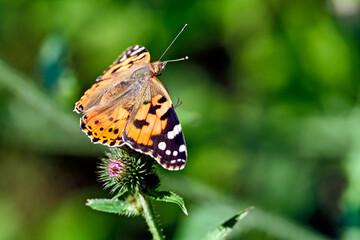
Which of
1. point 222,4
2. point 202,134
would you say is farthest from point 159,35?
point 202,134

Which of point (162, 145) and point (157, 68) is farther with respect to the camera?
point (157, 68)

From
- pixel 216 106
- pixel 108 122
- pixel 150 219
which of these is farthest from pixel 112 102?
pixel 216 106

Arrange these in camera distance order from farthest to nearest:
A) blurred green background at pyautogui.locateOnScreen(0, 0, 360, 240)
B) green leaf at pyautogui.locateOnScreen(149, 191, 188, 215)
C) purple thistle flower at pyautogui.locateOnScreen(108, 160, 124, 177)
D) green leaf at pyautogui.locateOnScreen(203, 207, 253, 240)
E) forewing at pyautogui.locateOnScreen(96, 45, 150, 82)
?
1. blurred green background at pyautogui.locateOnScreen(0, 0, 360, 240)
2. forewing at pyautogui.locateOnScreen(96, 45, 150, 82)
3. purple thistle flower at pyautogui.locateOnScreen(108, 160, 124, 177)
4. green leaf at pyautogui.locateOnScreen(203, 207, 253, 240)
5. green leaf at pyautogui.locateOnScreen(149, 191, 188, 215)

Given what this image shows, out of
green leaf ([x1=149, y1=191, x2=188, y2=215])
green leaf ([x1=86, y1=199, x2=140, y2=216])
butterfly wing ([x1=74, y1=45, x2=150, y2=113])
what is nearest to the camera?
green leaf ([x1=149, y1=191, x2=188, y2=215])

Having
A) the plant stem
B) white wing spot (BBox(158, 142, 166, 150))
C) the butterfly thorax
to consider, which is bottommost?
the plant stem

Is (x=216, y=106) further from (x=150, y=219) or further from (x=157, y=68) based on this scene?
(x=150, y=219)

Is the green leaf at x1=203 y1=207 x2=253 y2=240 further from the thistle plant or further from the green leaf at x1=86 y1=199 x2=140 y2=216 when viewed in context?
the green leaf at x1=86 y1=199 x2=140 y2=216

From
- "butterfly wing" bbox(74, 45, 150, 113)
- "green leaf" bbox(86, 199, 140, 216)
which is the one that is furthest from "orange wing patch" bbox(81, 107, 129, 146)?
"green leaf" bbox(86, 199, 140, 216)

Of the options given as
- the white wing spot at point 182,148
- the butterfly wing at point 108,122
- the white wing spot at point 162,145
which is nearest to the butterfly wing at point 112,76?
the butterfly wing at point 108,122
